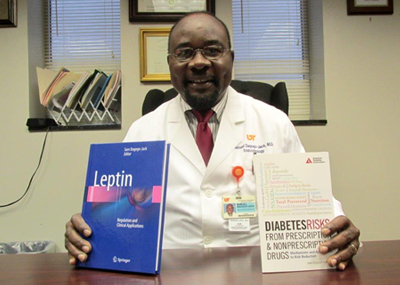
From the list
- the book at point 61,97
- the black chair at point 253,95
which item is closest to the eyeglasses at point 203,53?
the black chair at point 253,95

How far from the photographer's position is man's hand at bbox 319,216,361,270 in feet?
2.02

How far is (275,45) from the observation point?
244cm

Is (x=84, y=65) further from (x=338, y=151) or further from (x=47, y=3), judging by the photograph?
(x=338, y=151)

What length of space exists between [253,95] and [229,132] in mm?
423

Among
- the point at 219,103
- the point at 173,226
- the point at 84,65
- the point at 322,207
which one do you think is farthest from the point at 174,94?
the point at 84,65

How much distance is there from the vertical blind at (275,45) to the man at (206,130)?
118 centimetres

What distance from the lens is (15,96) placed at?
2133mm

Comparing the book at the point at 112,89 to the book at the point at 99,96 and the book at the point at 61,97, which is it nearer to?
the book at the point at 99,96

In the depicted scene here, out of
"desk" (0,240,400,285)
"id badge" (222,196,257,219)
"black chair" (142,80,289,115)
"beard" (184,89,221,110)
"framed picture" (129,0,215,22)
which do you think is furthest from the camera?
"framed picture" (129,0,215,22)

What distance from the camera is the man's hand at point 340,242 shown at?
615mm

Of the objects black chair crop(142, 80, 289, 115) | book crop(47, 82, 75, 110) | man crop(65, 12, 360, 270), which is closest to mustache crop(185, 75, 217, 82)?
man crop(65, 12, 360, 270)

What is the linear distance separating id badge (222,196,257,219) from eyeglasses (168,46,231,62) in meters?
0.51

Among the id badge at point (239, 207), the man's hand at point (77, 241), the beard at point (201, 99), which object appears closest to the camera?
the man's hand at point (77, 241)

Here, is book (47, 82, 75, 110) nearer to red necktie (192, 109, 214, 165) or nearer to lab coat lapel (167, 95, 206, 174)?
lab coat lapel (167, 95, 206, 174)
